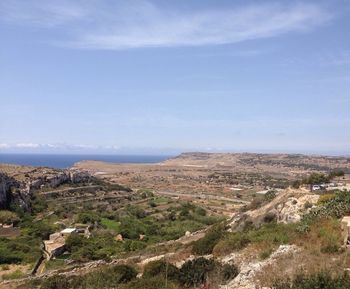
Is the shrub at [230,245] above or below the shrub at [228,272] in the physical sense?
below

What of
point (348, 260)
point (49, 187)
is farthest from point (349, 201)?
point (49, 187)

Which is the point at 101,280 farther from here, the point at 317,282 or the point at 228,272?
the point at 317,282

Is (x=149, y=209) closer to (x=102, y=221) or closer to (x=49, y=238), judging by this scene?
(x=102, y=221)

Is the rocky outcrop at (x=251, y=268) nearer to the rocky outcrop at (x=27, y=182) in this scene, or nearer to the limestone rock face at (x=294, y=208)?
the limestone rock face at (x=294, y=208)

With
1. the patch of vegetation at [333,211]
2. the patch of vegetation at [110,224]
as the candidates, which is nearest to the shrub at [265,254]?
the patch of vegetation at [333,211]

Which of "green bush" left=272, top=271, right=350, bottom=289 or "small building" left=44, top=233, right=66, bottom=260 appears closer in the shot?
"green bush" left=272, top=271, right=350, bottom=289

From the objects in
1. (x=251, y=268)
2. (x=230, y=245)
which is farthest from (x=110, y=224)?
(x=251, y=268)

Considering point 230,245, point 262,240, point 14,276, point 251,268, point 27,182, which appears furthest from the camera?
point 27,182

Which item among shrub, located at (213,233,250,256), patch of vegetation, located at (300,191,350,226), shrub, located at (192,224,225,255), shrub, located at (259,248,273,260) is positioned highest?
patch of vegetation, located at (300,191,350,226)

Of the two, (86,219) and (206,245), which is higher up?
(206,245)

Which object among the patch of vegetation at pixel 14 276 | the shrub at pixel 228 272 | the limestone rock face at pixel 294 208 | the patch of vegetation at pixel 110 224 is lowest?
the patch of vegetation at pixel 110 224

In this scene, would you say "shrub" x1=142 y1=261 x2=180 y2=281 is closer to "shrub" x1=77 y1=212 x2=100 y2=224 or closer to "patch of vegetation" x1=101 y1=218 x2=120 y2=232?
"patch of vegetation" x1=101 y1=218 x2=120 y2=232

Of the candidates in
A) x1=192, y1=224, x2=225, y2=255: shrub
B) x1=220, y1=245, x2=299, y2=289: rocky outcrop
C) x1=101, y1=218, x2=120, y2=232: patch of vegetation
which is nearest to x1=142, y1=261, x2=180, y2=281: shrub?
x1=220, y1=245, x2=299, y2=289: rocky outcrop

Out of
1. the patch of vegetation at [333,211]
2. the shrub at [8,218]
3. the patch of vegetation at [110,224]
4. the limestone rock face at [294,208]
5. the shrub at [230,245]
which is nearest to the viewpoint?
the shrub at [230,245]
